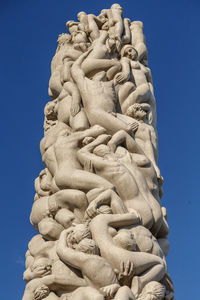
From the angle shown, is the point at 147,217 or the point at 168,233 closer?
the point at 147,217

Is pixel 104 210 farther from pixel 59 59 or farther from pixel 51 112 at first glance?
pixel 59 59

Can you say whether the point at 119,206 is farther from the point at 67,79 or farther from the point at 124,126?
the point at 67,79

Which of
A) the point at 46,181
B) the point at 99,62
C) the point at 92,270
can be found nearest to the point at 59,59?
the point at 99,62

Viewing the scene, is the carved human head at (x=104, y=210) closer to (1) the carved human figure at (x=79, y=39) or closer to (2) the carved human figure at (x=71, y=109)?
(2) the carved human figure at (x=71, y=109)

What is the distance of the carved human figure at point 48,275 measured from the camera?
4.62 metres

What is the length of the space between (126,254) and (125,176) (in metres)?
1.12

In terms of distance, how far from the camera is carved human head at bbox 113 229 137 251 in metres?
4.66

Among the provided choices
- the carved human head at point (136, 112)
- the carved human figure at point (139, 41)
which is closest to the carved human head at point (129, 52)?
the carved human figure at point (139, 41)

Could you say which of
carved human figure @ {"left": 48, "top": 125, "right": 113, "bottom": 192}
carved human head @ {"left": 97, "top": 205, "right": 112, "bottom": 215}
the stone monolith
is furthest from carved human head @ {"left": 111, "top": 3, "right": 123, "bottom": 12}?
carved human head @ {"left": 97, "top": 205, "right": 112, "bottom": 215}

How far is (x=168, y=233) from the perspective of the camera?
582 centimetres

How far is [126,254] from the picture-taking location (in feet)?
14.9

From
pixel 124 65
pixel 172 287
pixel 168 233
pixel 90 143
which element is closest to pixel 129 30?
pixel 124 65

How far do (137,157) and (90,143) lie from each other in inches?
26.5

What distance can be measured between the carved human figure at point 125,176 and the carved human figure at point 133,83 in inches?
52.2
